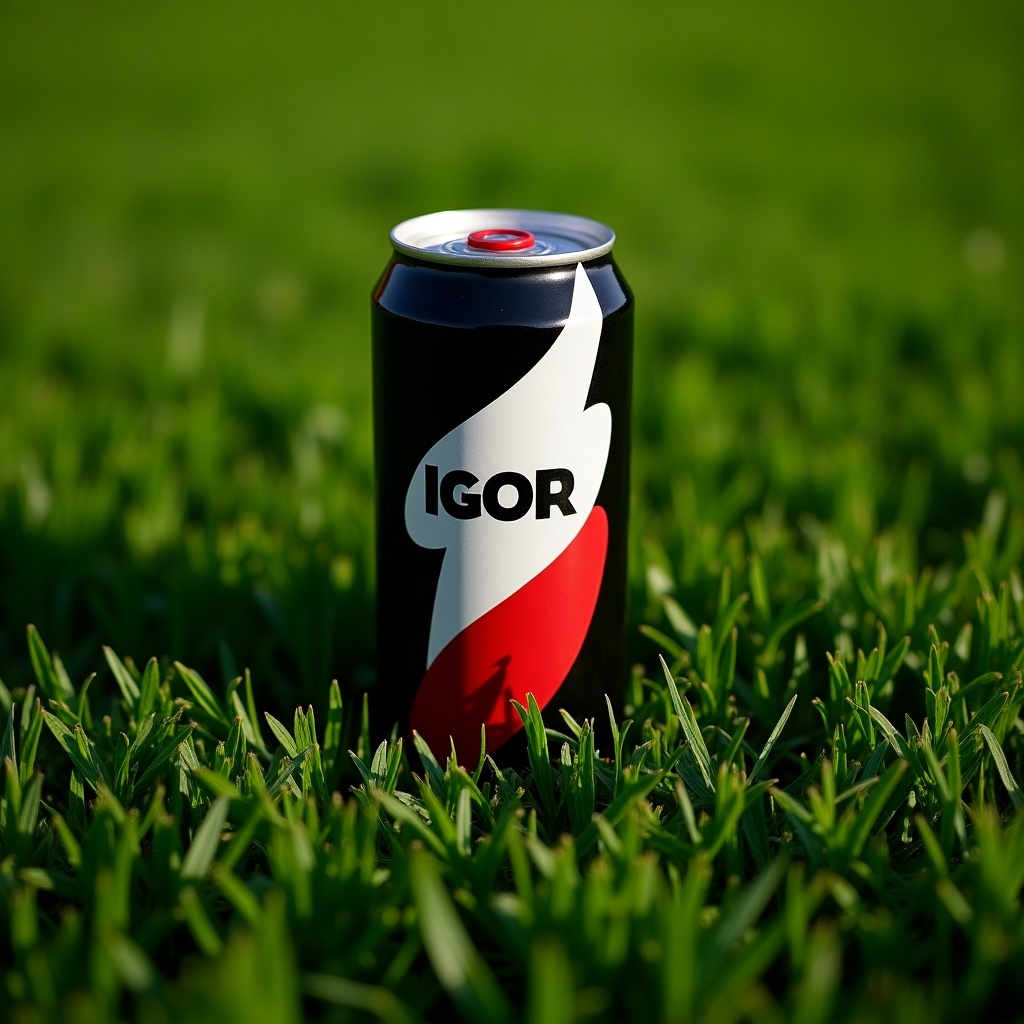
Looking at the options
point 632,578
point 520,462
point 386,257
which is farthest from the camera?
point 386,257

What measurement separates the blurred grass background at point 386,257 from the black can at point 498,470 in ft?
1.14

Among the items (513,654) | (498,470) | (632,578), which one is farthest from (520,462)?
(632,578)

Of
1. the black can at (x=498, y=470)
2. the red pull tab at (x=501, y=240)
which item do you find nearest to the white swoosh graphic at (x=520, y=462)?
the black can at (x=498, y=470)

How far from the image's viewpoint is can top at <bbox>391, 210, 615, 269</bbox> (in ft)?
5.12

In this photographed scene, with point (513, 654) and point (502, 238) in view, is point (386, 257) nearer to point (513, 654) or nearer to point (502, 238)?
point (502, 238)

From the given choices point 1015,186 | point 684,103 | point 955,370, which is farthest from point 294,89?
point 955,370

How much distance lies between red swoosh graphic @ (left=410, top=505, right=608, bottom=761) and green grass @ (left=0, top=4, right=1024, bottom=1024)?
0.28ft

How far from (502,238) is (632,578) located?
0.77 m

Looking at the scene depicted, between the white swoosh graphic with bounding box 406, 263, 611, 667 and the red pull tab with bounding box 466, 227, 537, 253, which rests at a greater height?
the red pull tab with bounding box 466, 227, 537, 253

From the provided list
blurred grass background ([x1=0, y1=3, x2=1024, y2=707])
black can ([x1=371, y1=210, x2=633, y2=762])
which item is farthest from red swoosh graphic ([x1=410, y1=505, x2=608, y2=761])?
blurred grass background ([x1=0, y1=3, x2=1024, y2=707])

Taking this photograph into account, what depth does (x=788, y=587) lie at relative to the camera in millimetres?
2160

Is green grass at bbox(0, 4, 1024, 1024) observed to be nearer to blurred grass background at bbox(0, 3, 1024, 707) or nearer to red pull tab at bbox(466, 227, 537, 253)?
blurred grass background at bbox(0, 3, 1024, 707)

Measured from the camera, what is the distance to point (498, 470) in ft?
5.32

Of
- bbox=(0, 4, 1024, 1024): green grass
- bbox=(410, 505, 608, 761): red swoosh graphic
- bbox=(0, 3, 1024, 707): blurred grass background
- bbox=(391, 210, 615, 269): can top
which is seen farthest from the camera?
bbox=(0, 3, 1024, 707): blurred grass background
